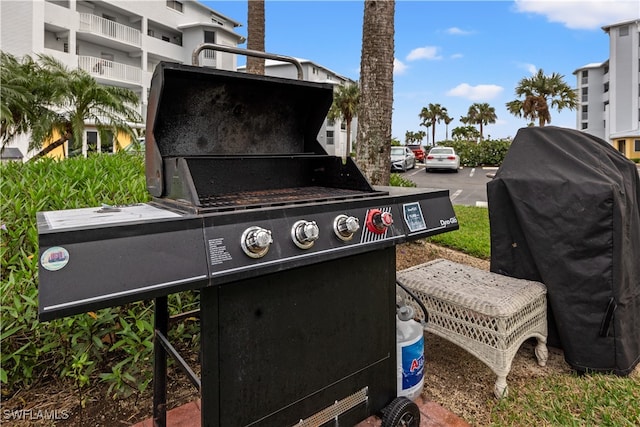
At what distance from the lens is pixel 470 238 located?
15.8 feet

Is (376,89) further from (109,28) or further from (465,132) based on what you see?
(465,132)

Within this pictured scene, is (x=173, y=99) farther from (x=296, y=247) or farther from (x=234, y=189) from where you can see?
Result: (x=296, y=247)

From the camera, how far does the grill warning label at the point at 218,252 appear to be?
0.98 metres

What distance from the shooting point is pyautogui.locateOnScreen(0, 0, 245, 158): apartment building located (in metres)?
15.4

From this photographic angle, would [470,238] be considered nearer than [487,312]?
No

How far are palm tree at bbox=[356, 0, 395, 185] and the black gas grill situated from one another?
215cm

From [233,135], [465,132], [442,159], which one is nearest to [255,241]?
[233,135]

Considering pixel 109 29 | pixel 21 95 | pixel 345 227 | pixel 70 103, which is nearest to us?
pixel 345 227

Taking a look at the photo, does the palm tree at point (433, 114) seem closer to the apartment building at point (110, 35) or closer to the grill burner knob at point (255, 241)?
the apartment building at point (110, 35)

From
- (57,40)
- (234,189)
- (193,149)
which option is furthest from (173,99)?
(57,40)

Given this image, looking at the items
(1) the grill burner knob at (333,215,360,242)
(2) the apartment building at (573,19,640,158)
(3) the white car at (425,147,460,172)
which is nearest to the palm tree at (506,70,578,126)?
(2) the apartment building at (573,19,640,158)

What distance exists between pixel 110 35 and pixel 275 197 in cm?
2087

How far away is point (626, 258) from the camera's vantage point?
82.2 inches

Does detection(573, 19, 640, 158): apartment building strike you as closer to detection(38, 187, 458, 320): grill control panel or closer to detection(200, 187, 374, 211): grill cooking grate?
detection(200, 187, 374, 211): grill cooking grate
